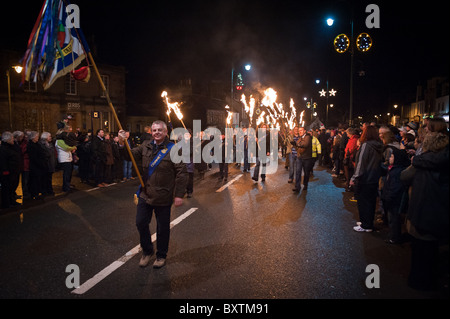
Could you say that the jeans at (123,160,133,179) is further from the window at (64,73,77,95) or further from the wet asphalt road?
the window at (64,73,77,95)

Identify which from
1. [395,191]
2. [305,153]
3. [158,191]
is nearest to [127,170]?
[305,153]

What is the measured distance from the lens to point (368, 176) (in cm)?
602

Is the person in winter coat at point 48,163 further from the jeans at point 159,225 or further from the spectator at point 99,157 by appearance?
the jeans at point 159,225

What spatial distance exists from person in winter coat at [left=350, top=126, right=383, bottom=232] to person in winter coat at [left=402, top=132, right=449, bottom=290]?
209cm

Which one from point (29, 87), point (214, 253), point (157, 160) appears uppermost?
point (29, 87)

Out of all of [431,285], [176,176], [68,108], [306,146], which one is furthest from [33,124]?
[431,285]

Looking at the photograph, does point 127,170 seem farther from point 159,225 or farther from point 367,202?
point 367,202

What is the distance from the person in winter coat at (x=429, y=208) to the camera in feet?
12.0

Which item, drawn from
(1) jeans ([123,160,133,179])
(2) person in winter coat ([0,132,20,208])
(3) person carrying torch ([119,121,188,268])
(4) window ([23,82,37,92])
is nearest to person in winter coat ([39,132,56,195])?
(2) person in winter coat ([0,132,20,208])

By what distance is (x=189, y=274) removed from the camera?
4.25 metres

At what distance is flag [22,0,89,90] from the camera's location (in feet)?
16.6

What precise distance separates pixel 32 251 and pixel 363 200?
219 inches

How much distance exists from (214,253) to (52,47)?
3.94m
